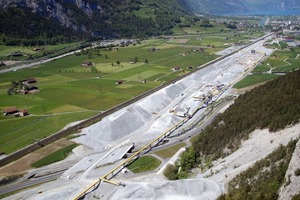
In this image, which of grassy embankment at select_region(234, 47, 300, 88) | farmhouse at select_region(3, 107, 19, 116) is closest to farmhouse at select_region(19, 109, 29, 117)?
farmhouse at select_region(3, 107, 19, 116)

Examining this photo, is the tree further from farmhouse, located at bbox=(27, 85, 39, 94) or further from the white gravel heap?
farmhouse, located at bbox=(27, 85, 39, 94)

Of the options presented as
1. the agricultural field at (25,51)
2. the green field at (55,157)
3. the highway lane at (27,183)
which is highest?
the agricultural field at (25,51)

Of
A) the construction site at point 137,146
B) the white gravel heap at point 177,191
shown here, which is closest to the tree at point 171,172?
the construction site at point 137,146

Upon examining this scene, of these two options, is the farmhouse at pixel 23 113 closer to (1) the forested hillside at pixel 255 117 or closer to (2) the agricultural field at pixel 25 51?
(1) the forested hillside at pixel 255 117

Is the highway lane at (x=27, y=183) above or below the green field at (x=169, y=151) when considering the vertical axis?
below

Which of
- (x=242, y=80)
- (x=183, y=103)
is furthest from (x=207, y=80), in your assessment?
(x=183, y=103)
